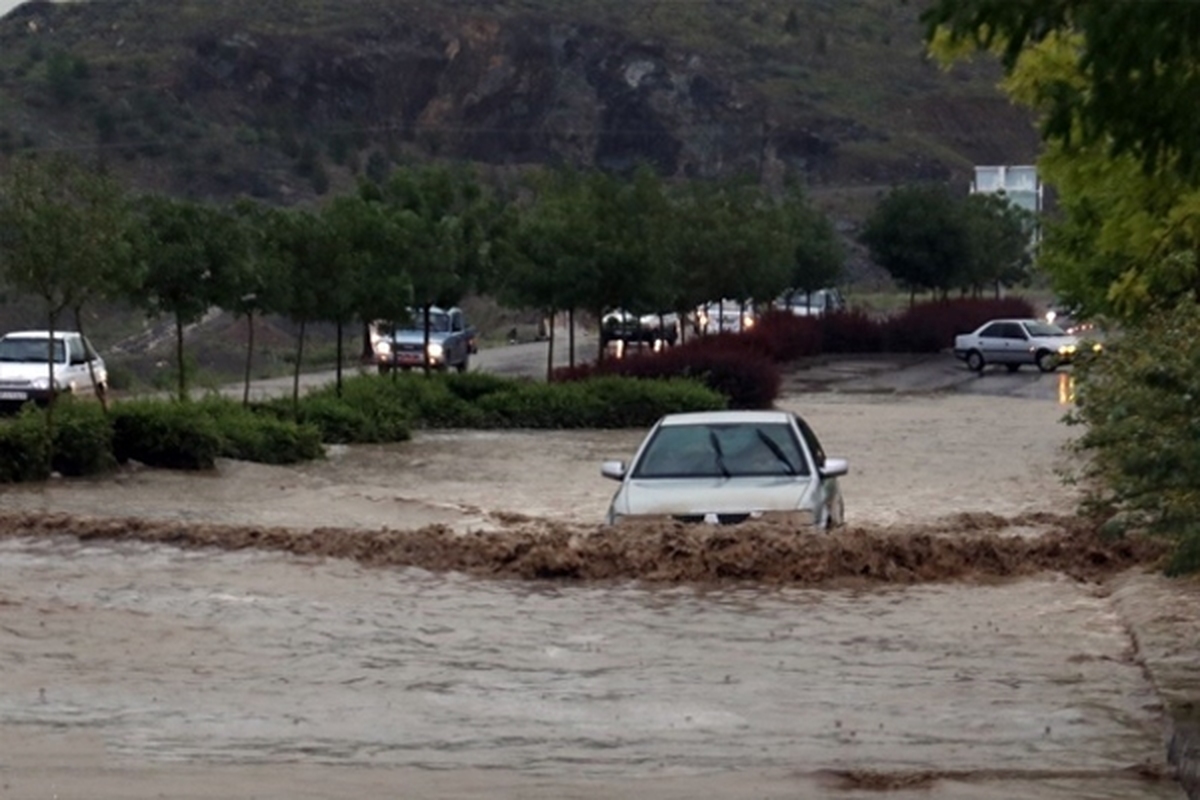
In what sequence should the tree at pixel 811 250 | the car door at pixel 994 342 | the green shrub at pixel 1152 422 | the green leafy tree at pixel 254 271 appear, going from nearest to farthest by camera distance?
the green shrub at pixel 1152 422 → the green leafy tree at pixel 254 271 → the car door at pixel 994 342 → the tree at pixel 811 250

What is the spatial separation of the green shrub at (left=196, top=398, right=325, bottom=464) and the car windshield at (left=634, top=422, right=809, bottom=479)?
1352 cm

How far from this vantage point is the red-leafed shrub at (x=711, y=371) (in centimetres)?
4584

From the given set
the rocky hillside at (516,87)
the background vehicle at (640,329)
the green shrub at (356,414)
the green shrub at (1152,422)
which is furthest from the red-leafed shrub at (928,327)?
the green shrub at (1152,422)

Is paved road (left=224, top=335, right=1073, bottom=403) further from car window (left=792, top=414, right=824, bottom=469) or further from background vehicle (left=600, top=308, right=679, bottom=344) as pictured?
car window (left=792, top=414, right=824, bottom=469)

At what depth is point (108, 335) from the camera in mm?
69062

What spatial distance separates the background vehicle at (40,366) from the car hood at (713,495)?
17202mm

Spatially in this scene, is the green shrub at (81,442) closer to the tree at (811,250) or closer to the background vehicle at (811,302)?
the tree at (811,250)

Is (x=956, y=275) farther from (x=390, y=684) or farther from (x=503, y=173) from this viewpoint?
(x=390, y=684)

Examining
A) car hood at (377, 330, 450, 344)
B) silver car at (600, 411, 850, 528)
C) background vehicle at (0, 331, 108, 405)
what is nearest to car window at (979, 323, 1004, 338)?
car hood at (377, 330, 450, 344)

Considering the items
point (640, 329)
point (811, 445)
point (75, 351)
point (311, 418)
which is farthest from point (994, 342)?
point (811, 445)

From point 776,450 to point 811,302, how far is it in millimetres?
64694

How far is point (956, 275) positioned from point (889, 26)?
61443 millimetres

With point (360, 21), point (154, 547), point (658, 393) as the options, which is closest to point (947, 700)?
point (154, 547)

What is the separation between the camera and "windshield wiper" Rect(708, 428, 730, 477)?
1812 cm
